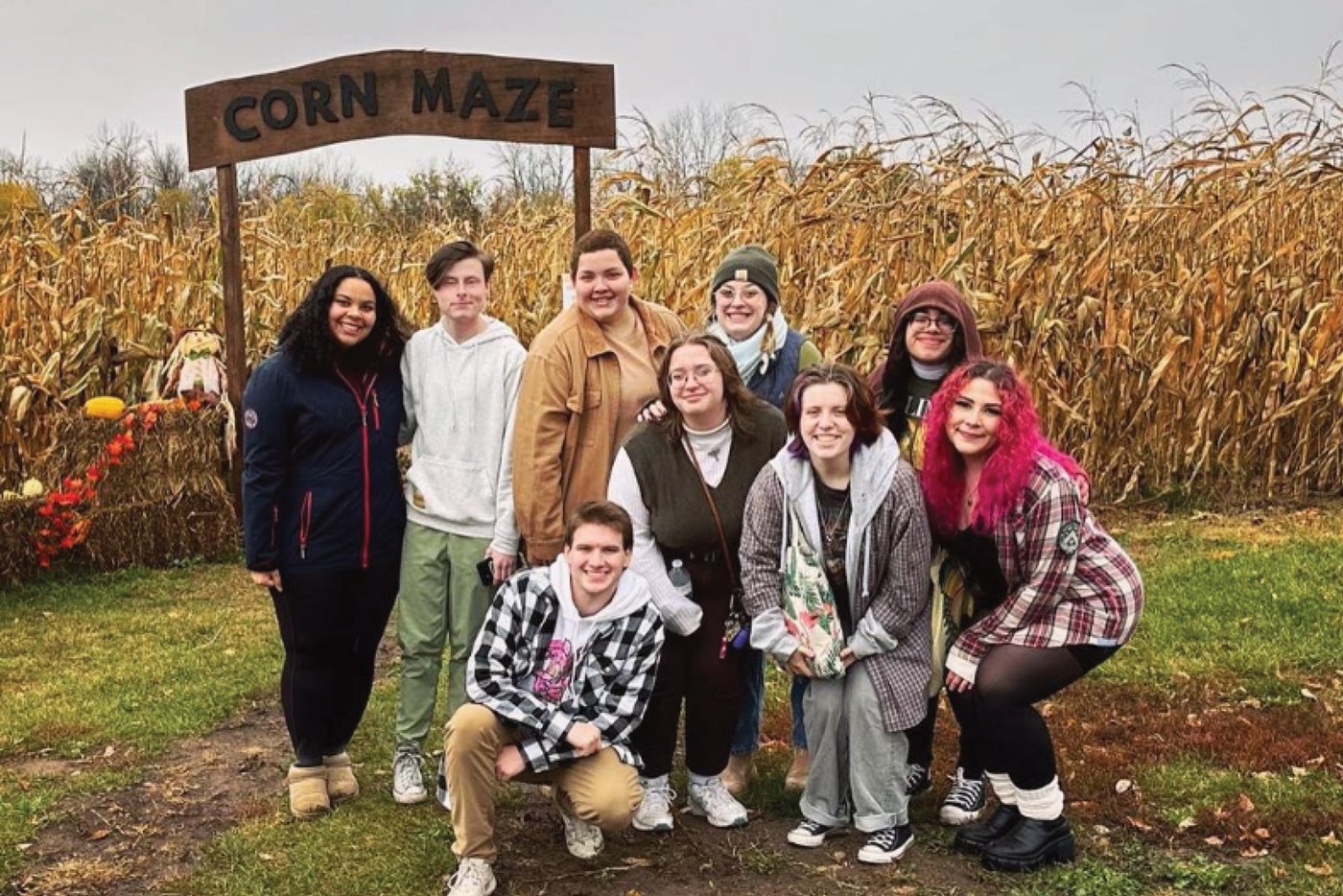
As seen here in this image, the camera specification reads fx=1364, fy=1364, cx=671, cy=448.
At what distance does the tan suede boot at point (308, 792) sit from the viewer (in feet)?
14.6

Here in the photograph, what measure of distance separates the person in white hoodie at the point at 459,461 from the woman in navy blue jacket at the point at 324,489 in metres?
0.10

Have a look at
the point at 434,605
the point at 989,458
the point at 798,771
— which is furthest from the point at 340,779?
the point at 989,458

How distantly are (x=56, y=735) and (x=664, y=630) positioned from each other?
2.68 metres

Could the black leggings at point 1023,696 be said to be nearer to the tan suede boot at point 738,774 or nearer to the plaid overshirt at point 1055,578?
the plaid overshirt at point 1055,578

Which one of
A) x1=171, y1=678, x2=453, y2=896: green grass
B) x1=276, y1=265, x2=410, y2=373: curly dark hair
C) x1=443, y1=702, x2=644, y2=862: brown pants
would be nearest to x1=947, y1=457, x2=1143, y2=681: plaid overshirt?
x1=443, y1=702, x2=644, y2=862: brown pants

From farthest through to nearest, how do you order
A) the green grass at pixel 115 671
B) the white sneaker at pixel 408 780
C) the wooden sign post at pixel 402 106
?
the wooden sign post at pixel 402 106 → the green grass at pixel 115 671 → the white sneaker at pixel 408 780

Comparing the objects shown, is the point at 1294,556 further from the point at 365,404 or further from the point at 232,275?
the point at 232,275

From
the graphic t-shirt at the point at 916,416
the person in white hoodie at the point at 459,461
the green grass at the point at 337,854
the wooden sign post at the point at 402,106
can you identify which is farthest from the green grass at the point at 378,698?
the wooden sign post at the point at 402,106

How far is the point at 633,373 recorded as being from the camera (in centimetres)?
443

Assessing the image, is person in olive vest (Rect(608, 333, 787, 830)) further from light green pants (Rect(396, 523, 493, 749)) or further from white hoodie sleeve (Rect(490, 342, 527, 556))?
light green pants (Rect(396, 523, 493, 749))

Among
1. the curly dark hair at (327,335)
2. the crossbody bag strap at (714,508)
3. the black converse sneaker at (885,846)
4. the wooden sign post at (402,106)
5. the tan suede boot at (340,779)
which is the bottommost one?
the black converse sneaker at (885,846)

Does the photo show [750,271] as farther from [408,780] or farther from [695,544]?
[408,780]

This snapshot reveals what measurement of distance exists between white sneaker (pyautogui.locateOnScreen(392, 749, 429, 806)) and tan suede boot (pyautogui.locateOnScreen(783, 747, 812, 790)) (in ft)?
4.02

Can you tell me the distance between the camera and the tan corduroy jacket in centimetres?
428
